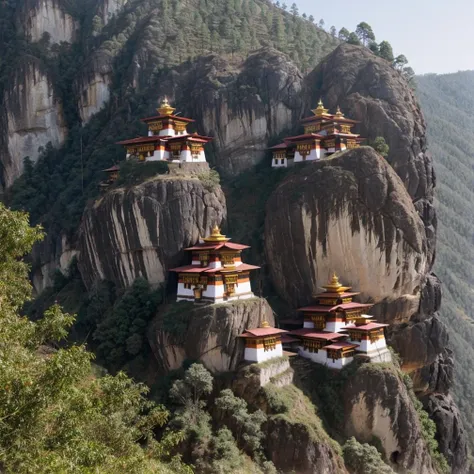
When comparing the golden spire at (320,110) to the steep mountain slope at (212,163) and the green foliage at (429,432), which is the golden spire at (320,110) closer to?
the steep mountain slope at (212,163)

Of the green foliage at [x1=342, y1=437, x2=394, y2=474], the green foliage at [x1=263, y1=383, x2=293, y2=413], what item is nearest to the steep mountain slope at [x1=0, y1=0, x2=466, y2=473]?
the green foliage at [x1=263, y1=383, x2=293, y2=413]

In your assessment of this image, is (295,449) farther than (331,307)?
No

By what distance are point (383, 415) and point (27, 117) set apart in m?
40.3

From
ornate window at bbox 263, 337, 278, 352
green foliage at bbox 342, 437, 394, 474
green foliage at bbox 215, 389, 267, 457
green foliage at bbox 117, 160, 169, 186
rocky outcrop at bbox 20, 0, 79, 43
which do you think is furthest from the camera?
rocky outcrop at bbox 20, 0, 79, 43

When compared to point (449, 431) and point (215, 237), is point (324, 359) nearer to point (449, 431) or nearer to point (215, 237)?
point (215, 237)

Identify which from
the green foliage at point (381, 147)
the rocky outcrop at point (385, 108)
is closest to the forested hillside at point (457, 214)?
the rocky outcrop at point (385, 108)

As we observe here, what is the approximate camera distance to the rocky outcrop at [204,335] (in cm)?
2912

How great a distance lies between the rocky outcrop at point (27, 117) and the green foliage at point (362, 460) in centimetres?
3899

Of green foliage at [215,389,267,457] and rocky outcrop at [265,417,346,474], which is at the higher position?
green foliage at [215,389,267,457]

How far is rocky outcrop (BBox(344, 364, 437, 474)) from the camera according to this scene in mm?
31250

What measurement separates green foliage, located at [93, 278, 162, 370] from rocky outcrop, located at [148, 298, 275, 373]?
45.2 inches

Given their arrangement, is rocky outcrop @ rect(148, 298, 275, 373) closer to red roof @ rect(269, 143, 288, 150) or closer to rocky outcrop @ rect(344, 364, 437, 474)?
rocky outcrop @ rect(344, 364, 437, 474)

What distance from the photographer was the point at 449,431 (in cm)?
3862

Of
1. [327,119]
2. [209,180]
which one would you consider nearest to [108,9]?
[327,119]
